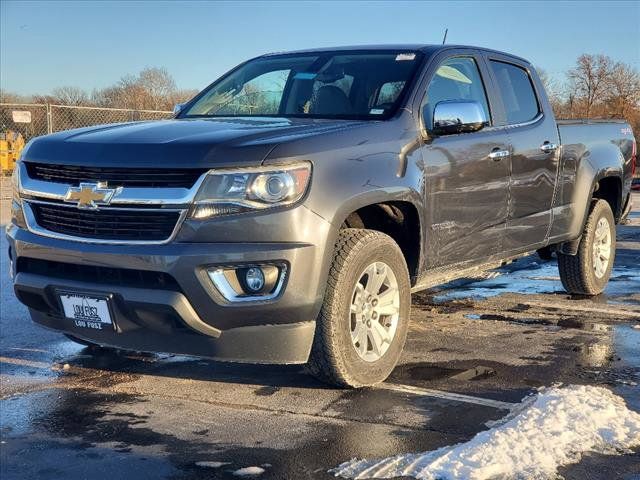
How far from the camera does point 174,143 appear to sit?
12.4 feet

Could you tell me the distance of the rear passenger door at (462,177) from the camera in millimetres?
4688

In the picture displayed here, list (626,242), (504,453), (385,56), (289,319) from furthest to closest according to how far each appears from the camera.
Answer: (626,242) < (385,56) < (289,319) < (504,453)

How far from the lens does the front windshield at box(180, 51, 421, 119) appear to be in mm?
4895

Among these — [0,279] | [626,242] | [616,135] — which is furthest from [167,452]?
[626,242]

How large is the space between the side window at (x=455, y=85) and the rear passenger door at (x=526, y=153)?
0.22 m

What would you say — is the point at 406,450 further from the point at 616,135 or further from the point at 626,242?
the point at 626,242

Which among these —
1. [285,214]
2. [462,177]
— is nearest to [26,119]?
[462,177]

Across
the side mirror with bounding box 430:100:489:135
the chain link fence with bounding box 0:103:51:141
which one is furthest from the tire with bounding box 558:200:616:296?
the chain link fence with bounding box 0:103:51:141

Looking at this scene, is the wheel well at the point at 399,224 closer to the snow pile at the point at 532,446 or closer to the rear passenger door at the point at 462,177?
the rear passenger door at the point at 462,177

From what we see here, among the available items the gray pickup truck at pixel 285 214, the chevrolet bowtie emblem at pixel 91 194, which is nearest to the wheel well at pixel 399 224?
the gray pickup truck at pixel 285 214

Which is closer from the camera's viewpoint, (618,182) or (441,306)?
(441,306)

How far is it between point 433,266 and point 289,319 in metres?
1.35

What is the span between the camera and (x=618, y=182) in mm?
7227

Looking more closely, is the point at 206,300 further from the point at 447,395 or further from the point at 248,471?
the point at 447,395
